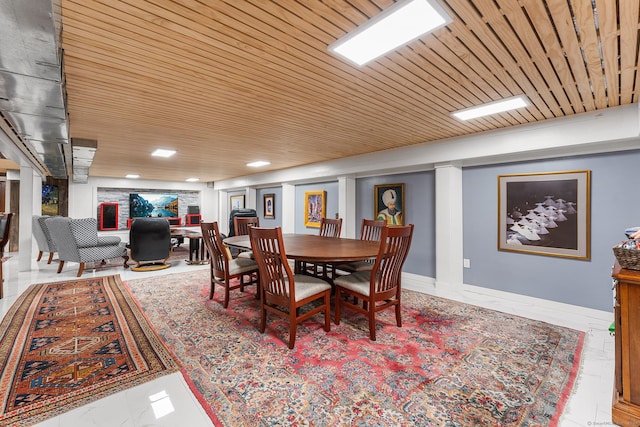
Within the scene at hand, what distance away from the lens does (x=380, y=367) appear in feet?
6.79

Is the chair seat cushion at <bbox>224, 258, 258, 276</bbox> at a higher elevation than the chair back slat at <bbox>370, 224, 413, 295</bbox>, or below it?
below

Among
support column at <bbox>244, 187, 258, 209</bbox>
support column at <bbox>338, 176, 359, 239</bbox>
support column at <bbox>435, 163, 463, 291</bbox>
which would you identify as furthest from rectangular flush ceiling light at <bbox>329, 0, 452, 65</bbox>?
support column at <bbox>244, 187, 258, 209</bbox>

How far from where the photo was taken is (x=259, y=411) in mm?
1611

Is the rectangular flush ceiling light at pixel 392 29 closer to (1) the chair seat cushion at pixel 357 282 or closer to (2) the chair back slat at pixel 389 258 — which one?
(2) the chair back slat at pixel 389 258

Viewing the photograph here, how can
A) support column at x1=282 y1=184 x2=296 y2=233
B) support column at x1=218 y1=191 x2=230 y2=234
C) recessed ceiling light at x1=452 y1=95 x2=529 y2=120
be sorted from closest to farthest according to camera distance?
recessed ceiling light at x1=452 y1=95 x2=529 y2=120 → support column at x1=282 y1=184 x2=296 y2=233 → support column at x1=218 y1=191 x2=230 y2=234

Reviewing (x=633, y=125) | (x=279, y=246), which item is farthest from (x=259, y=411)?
(x=633, y=125)

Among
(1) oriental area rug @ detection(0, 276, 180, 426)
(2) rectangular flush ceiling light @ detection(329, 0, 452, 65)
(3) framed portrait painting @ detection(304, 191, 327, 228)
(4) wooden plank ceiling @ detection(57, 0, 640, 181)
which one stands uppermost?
(4) wooden plank ceiling @ detection(57, 0, 640, 181)

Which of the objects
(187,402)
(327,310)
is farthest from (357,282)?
(187,402)

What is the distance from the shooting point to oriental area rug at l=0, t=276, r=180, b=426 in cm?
169

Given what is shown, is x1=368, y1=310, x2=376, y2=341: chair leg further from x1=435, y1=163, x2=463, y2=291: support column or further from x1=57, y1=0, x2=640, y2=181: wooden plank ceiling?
x1=435, y1=163, x2=463, y2=291: support column

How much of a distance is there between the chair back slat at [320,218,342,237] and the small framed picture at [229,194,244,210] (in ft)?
16.2

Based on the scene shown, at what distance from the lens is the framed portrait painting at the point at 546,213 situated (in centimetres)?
312

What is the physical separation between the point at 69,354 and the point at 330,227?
3470 mm

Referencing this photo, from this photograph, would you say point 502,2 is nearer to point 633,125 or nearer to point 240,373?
point 633,125
